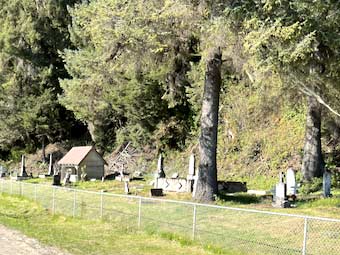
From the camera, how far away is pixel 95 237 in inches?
556

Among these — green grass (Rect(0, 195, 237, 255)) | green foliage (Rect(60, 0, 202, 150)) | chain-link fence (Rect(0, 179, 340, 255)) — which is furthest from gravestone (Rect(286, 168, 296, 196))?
green grass (Rect(0, 195, 237, 255))

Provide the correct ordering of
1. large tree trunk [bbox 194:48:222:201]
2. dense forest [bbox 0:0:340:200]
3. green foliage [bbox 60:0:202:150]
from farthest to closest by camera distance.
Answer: large tree trunk [bbox 194:48:222:201] → green foliage [bbox 60:0:202:150] → dense forest [bbox 0:0:340:200]

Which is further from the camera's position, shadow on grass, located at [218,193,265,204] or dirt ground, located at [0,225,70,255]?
shadow on grass, located at [218,193,265,204]

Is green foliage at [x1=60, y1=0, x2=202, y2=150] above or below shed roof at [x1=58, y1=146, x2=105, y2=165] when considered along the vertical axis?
above

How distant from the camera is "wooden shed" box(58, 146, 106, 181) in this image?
3672 cm

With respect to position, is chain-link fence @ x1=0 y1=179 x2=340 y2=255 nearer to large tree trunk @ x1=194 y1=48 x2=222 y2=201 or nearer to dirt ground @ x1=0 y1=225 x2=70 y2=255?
large tree trunk @ x1=194 y1=48 x2=222 y2=201

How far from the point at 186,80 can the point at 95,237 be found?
22.1m

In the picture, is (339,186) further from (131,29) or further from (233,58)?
(131,29)

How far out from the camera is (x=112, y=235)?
14445mm

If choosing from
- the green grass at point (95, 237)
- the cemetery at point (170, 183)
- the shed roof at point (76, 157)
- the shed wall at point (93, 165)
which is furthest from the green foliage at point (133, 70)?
the green grass at point (95, 237)

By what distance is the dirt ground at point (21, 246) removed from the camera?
37.8ft

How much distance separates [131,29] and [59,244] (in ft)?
30.3

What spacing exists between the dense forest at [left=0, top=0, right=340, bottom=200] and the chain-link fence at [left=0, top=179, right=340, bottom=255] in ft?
12.1

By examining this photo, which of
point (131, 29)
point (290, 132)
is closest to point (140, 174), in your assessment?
point (290, 132)
